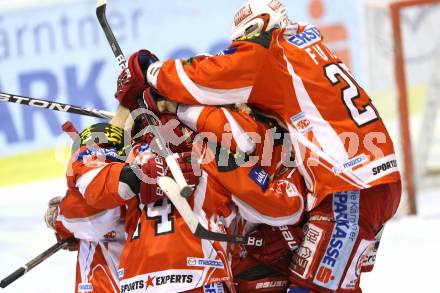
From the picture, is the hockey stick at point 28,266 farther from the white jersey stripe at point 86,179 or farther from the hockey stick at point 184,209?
the hockey stick at point 184,209

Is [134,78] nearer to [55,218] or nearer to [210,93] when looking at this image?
[210,93]

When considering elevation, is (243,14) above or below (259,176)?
above

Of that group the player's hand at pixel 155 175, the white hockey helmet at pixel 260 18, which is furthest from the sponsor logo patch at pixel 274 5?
the player's hand at pixel 155 175

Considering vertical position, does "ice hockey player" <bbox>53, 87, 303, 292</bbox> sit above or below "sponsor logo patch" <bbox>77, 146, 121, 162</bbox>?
below

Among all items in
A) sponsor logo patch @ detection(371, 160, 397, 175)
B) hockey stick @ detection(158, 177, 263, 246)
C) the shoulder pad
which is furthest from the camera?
sponsor logo patch @ detection(371, 160, 397, 175)

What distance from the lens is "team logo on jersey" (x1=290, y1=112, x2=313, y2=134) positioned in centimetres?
284

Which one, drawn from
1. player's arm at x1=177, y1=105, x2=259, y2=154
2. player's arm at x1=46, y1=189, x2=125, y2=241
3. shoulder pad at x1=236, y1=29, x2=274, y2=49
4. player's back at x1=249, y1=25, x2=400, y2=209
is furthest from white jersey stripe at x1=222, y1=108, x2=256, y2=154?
player's arm at x1=46, y1=189, x2=125, y2=241

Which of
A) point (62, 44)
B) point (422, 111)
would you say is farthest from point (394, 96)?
point (62, 44)

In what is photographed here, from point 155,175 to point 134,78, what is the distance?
326mm

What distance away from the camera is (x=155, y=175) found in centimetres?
271

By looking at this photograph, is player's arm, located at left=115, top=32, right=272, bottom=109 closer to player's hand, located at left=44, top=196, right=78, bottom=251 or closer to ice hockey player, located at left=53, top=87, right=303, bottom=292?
ice hockey player, located at left=53, top=87, right=303, bottom=292

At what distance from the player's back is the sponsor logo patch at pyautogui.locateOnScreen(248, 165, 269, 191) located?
12 centimetres

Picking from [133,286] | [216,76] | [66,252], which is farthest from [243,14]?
[66,252]

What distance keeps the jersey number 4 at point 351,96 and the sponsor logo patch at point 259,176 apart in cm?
34
